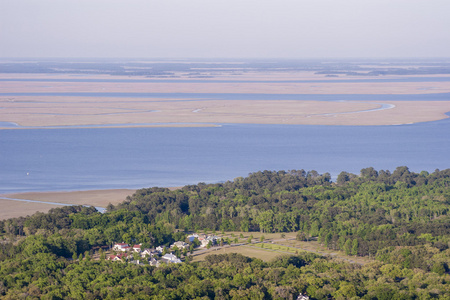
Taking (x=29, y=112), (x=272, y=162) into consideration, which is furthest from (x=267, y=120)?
(x=29, y=112)

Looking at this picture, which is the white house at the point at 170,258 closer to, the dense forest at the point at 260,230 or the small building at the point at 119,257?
the dense forest at the point at 260,230

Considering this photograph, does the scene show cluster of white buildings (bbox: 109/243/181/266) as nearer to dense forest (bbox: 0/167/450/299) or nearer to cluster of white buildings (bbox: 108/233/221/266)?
cluster of white buildings (bbox: 108/233/221/266)

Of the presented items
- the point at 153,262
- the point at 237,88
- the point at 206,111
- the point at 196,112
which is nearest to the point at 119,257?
the point at 153,262

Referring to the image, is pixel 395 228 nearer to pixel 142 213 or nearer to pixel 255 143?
pixel 142 213

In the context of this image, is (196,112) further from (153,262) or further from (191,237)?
(153,262)

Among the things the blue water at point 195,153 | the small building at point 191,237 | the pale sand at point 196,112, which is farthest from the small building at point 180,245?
the pale sand at point 196,112

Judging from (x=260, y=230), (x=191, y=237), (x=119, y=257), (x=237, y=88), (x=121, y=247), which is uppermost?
(x=237, y=88)

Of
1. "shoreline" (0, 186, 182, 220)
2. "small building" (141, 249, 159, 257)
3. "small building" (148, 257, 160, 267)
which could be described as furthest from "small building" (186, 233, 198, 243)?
"shoreline" (0, 186, 182, 220)
